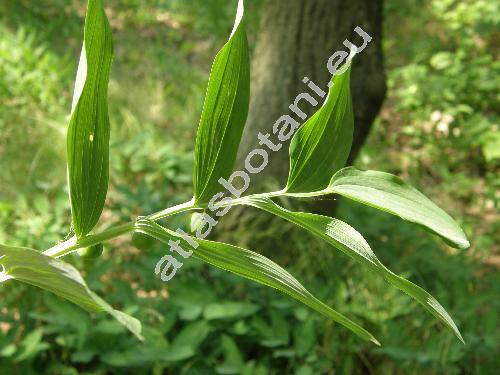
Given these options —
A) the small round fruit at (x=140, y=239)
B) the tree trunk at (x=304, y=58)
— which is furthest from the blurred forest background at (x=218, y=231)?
the small round fruit at (x=140, y=239)

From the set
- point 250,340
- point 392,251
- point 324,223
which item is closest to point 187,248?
point 324,223

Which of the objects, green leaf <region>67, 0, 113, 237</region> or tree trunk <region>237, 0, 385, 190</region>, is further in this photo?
tree trunk <region>237, 0, 385, 190</region>

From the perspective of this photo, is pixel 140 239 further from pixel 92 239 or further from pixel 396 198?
pixel 396 198

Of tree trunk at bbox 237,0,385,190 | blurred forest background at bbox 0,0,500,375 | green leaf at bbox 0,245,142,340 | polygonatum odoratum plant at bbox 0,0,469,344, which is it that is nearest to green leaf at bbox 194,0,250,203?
polygonatum odoratum plant at bbox 0,0,469,344

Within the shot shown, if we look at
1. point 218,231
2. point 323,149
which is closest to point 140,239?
point 323,149

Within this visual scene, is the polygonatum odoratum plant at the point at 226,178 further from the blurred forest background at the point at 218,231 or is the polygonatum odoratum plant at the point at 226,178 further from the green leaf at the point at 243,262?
the blurred forest background at the point at 218,231

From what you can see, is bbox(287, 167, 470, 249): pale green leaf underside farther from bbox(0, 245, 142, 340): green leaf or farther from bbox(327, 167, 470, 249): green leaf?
bbox(0, 245, 142, 340): green leaf
